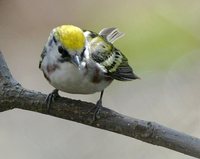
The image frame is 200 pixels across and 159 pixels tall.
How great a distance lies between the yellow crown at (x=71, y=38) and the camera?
176 cm

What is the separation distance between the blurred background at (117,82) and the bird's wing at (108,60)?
67cm

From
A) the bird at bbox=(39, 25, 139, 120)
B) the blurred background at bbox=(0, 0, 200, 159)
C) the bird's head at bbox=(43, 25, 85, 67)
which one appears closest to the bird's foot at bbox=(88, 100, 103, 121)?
the bird at bbox=(39, 25, 139, 120)

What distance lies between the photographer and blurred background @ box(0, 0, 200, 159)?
9.85 feet

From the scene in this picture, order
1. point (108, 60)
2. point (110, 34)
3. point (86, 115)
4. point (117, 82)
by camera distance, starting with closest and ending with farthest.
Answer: point (86, 115)
point (108, 60)
point (110, 34)
point (117, 82)

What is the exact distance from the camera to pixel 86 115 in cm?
174

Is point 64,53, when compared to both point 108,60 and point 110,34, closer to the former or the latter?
point 108,60

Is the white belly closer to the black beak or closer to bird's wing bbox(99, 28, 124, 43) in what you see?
the black beak

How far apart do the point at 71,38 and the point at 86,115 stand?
219mm

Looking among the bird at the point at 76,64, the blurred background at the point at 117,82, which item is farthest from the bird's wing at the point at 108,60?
the blurred background at the point at 117,82

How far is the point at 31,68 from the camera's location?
3.60 metres

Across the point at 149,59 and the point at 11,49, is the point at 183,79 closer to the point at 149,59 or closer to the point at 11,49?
the point at 149,59

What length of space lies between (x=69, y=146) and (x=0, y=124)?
397mm

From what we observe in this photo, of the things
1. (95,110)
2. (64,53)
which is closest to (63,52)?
(64,53)

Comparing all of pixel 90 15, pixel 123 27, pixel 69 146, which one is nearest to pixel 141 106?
pixel 69 146
